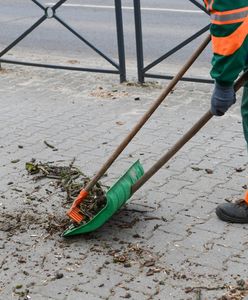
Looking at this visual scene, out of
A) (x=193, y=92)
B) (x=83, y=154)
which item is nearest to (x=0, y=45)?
(x=193, y=92)

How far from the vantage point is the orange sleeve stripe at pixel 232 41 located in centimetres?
347

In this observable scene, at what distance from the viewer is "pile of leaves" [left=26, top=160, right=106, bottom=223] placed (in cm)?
415

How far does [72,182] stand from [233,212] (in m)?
1.24

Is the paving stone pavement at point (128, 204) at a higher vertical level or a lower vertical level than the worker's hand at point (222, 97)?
lower

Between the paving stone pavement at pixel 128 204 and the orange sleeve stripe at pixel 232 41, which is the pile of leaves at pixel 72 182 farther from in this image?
the orange sleeve stripe at pixel 232 41

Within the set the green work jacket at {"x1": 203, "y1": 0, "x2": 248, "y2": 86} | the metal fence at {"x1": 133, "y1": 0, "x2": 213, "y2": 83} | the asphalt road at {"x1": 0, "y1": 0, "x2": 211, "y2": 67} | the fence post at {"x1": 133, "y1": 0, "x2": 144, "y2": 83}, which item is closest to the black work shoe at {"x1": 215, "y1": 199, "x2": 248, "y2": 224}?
the green work jacket at {"x1": 203, "y1": 0, "x2": 248, "y2": 86}

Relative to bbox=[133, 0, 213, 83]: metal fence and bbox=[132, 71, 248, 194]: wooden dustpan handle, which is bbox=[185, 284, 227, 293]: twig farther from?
bbox=[133, 0, 213, 83]: metal fence

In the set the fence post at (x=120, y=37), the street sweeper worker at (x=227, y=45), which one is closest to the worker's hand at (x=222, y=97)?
the street sweeper worker at (x=227, y=45)

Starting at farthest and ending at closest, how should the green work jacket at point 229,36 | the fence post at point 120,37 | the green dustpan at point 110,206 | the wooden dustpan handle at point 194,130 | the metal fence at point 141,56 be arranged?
1. the fence post at point 120,37
2. the metal fence at point 141,56
3. the green dustpan at point 110,206
4. the wooden dustpan handle at point 194,130
5. the green work jacket at point 229,36

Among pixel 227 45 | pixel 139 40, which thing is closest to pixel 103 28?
pixel 139 40

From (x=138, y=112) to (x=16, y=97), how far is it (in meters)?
1.51

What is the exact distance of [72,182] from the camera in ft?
15.8

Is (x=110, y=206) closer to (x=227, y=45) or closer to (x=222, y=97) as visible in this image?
(x=222, y=97)

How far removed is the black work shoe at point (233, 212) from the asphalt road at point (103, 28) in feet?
14.9
